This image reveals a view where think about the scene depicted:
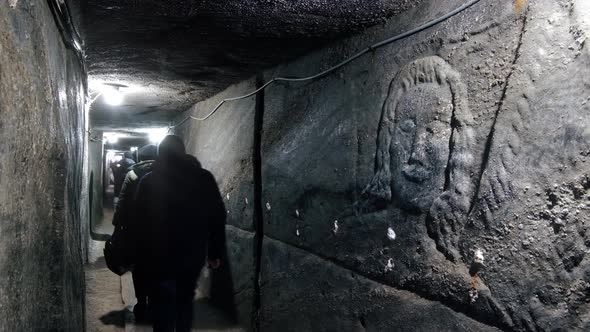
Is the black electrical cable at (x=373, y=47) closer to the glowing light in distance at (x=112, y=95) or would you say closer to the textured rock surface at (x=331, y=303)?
the textured rock surface at (x=331, y=303)

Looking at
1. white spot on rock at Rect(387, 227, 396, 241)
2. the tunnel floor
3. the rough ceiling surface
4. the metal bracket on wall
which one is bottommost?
the tunnel floor

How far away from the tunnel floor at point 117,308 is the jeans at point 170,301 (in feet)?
2.61

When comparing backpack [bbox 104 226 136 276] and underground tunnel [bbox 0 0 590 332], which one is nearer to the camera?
underground tunnel [bbox 0 0 590 332]

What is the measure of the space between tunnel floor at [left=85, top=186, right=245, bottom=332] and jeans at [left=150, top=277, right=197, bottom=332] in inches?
31.3

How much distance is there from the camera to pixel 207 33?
2770 millimetres

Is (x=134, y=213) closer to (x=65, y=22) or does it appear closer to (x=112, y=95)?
(x=65, y=22)

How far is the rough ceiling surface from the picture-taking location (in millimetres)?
2320

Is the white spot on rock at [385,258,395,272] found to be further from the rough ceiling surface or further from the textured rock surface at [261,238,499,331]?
the rough ceiling surface

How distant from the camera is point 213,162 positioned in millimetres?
5191

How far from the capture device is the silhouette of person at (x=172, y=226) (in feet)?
10.3

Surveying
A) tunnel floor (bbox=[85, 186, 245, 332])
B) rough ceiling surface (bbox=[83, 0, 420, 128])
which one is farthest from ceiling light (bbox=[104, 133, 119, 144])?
rough ceiling surface (bbox=[83, 0, 420, 128])

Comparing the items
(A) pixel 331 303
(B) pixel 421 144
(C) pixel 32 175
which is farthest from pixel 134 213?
(B) pixel 421 144

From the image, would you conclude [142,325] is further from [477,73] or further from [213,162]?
[477,73]

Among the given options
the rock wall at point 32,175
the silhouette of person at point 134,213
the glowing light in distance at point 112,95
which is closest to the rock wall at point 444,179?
the silhouette of person at point 134,213
